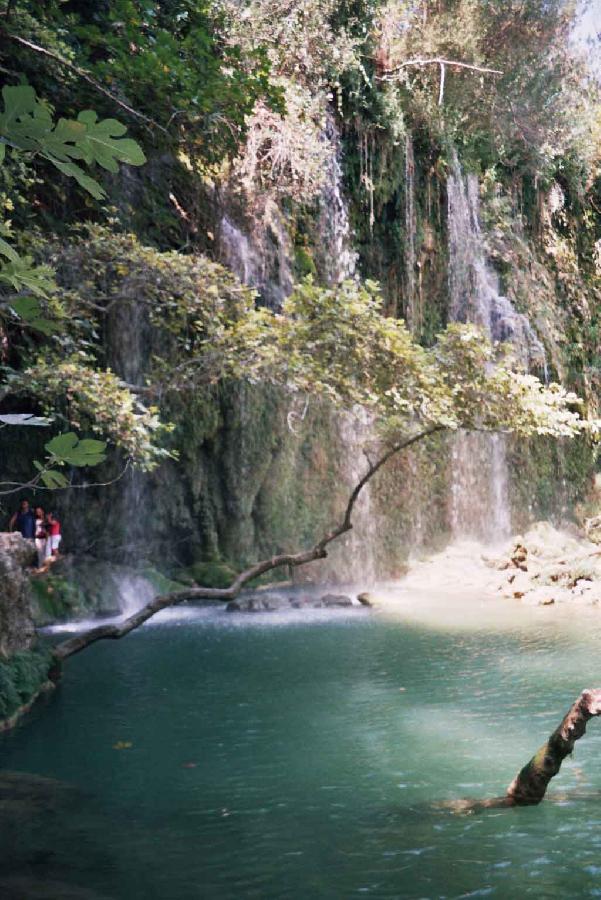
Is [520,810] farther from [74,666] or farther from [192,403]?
[192,403]

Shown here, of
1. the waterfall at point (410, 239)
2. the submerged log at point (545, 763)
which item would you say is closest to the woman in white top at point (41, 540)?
the waterfall at point (410, 239)

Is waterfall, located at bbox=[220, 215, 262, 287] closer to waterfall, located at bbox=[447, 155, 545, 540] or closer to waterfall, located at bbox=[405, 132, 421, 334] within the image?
waterfall, located at bbox=[405, 132, 421, 334]

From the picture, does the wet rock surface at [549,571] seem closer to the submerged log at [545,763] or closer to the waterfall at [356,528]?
the waterfall at [356,528]

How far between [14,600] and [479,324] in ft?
51.6

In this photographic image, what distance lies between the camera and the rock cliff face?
8.38 meters

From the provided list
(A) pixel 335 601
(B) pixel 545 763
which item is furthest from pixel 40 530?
(B) pixel 545 763

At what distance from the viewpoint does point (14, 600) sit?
28.0ft

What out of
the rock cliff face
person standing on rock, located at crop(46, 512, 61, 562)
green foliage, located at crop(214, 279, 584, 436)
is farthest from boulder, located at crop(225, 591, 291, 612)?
the rock cliff face

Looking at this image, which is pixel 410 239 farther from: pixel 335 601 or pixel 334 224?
pixel 335 601

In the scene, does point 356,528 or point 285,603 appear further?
point 356,528

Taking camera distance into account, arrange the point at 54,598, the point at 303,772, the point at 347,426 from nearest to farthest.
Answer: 1. the point at 303,772
2. the point at 54,598
3. the point at 347,426

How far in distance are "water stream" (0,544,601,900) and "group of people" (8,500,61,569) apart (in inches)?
141

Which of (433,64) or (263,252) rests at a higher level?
(433,64)

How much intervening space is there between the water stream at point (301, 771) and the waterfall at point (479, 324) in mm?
10051
